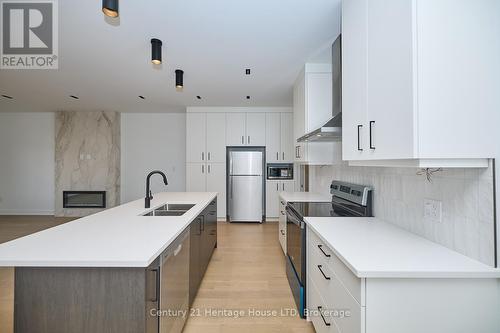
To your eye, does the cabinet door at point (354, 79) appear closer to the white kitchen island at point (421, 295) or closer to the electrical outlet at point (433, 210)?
the electrical outlet at point (433, 210)

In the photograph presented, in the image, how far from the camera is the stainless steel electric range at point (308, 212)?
6.51ft

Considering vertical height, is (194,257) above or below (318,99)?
below

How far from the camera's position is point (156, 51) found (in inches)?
91.4

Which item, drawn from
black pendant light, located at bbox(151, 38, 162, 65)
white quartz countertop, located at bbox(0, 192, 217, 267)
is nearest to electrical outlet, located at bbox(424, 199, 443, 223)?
white quartz countertop, located at bbox(0, 192, 217, 267)

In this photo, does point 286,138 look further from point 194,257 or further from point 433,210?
point 433,210

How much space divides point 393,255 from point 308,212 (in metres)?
1.11

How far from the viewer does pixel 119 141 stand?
5.97m

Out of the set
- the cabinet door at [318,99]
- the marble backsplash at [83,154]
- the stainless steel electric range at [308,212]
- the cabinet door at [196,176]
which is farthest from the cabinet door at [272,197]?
the marble backsplash at [83,154]

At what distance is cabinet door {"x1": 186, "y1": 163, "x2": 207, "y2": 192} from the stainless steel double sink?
8.55 ft

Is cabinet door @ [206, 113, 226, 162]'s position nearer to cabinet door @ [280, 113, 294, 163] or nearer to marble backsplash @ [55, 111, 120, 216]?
cabinet door @ [280, 113, 294, 163]

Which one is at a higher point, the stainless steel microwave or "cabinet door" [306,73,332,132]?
"cabinet door" [306,73,332,132]

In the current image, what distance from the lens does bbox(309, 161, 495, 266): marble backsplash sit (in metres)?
1.08

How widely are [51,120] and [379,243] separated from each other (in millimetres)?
7450

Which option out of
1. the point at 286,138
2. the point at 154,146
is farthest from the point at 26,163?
the point at 286,138
